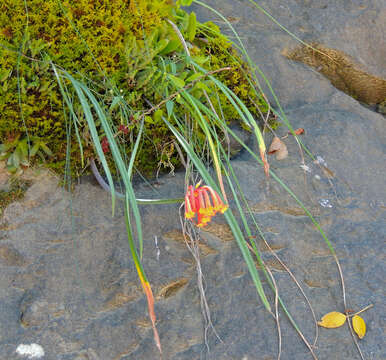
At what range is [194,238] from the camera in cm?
159

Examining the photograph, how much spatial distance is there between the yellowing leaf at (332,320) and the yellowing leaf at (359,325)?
35 mm

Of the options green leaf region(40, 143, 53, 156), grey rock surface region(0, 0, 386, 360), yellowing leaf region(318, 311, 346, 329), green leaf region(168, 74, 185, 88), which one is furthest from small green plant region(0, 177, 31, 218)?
yellowing leaf region(318, 311, 346, 329)

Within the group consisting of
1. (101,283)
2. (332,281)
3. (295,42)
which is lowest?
(101,283)

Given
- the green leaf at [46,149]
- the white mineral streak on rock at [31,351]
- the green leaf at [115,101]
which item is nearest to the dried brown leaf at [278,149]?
the green leaf at [115,101]

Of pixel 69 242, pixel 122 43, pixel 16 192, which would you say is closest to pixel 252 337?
pixel 69 242

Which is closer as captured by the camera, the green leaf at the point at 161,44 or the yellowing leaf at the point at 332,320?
A: the yellowing leaf at the point at 332,320

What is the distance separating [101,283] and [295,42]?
1817 mm

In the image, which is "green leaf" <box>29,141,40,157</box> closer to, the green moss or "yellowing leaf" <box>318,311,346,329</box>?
the green moss

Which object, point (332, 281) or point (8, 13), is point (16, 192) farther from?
point (332, 281)

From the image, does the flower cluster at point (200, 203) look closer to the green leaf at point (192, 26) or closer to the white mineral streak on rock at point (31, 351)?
the white mineral streak on rock at point (31, 351)

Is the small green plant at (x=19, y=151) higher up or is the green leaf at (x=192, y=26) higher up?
the green leaf at (x=192, y=26)

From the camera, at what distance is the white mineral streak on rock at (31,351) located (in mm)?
1333

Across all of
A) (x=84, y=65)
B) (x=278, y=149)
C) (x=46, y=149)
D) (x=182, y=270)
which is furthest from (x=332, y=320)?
(x=84, y=65)

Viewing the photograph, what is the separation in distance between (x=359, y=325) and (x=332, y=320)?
3.5 inches
